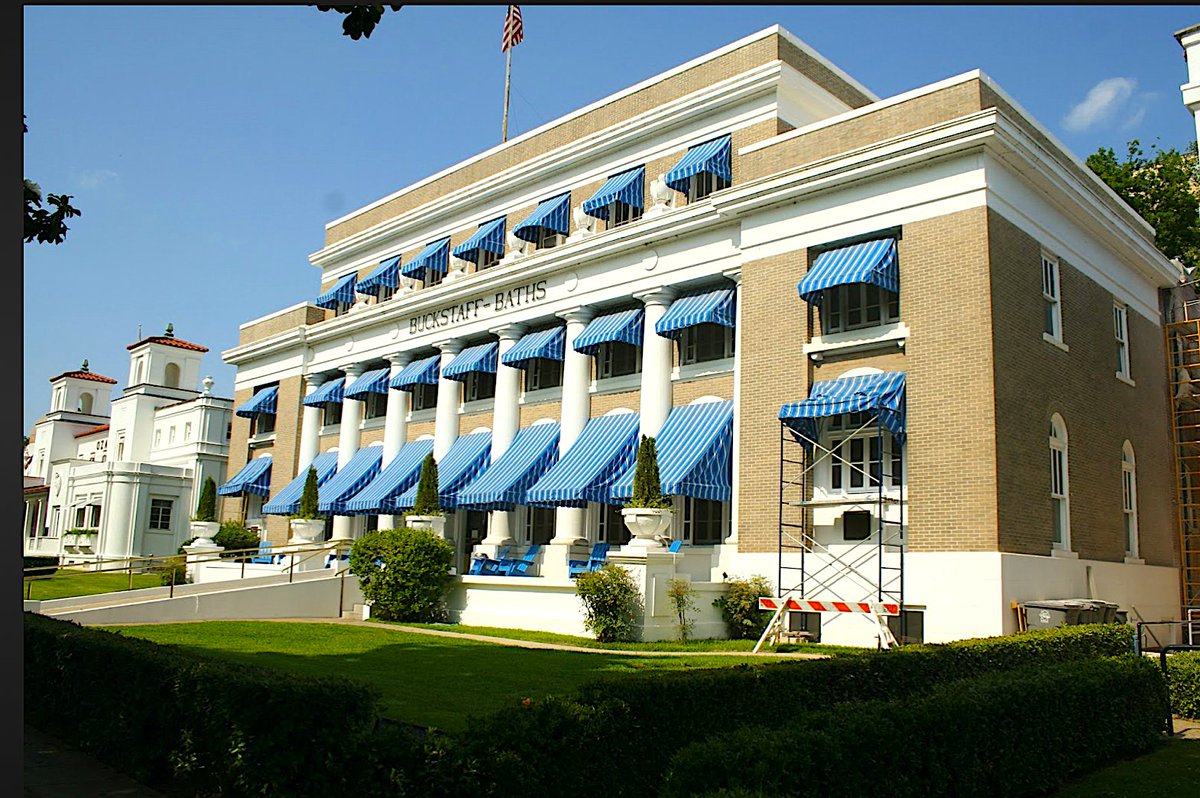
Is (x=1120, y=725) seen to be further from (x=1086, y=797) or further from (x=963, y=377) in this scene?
(x=963, y=377)

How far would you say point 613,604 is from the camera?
19.8m

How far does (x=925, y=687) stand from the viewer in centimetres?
1259

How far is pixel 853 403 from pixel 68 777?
14.3 meters

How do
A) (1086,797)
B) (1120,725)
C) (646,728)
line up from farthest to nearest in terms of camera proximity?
1. (1120,725)
2. (1086,797)
3. (646,728)

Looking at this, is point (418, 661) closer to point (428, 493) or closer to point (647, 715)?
point (647, 715)

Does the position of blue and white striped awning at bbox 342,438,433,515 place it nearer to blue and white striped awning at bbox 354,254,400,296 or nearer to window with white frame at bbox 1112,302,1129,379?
A: blue and white striped awning at bbox 354,254,400,296

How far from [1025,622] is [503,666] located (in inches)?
365

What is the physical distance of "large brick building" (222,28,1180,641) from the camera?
19.2 metres

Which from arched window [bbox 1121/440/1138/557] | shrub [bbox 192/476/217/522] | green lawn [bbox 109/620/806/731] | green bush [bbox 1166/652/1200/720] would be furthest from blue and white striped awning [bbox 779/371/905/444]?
shrub [bbox 192/476/217/522]

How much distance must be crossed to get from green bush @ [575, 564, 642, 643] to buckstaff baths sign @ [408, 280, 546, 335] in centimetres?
1086

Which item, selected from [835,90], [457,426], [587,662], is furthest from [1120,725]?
[457,426]

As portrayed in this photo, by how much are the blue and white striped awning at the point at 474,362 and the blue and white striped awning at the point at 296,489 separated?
26.8 feet

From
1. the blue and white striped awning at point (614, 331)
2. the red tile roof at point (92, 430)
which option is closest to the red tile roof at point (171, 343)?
the red tile roof at point (92, 430)

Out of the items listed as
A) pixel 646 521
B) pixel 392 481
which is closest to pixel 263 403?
pixel 392 481
